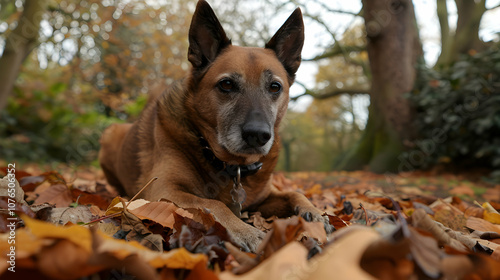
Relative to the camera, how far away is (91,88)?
13.7 meters

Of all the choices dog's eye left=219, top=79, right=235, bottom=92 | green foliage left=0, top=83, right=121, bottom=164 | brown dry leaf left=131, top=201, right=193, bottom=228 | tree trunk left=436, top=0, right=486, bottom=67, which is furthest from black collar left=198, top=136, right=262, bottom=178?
tree trunk left=436, top=0, right=486, bottom=67

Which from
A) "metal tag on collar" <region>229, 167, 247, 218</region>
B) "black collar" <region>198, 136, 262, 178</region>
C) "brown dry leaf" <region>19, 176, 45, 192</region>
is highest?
"black collar" <region>198, 136, 262, 178</region>

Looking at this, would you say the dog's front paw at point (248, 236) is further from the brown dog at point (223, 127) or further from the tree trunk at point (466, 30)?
the tree trunk at point (466, 30)

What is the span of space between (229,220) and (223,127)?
77 cm

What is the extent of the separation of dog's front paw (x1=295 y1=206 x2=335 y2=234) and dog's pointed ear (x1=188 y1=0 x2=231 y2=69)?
1453 mm

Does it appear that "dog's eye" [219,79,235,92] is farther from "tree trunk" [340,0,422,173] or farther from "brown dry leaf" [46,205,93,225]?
"tree trunk" [340,0,422,173]

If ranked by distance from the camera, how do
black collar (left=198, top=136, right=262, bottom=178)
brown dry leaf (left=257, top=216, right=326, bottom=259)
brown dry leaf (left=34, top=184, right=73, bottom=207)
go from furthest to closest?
black collar (left=198, top=136, right=262, bottom=178) < brown dry leaf (left=34, top=184, right=73, bottom=207) < brown dry leaf (left=257, top=216, right=326, bottom=259)

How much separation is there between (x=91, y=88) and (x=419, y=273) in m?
14.6

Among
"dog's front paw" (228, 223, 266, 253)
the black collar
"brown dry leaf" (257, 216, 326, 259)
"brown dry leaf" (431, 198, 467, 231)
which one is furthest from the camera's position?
the black collar

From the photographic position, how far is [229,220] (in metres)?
2.07

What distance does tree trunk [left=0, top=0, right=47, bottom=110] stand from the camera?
8.16 meters

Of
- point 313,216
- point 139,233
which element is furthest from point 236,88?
point 139,233

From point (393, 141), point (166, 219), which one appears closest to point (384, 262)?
point (166, 219)

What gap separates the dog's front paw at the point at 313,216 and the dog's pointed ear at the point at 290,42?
4.42 ft
